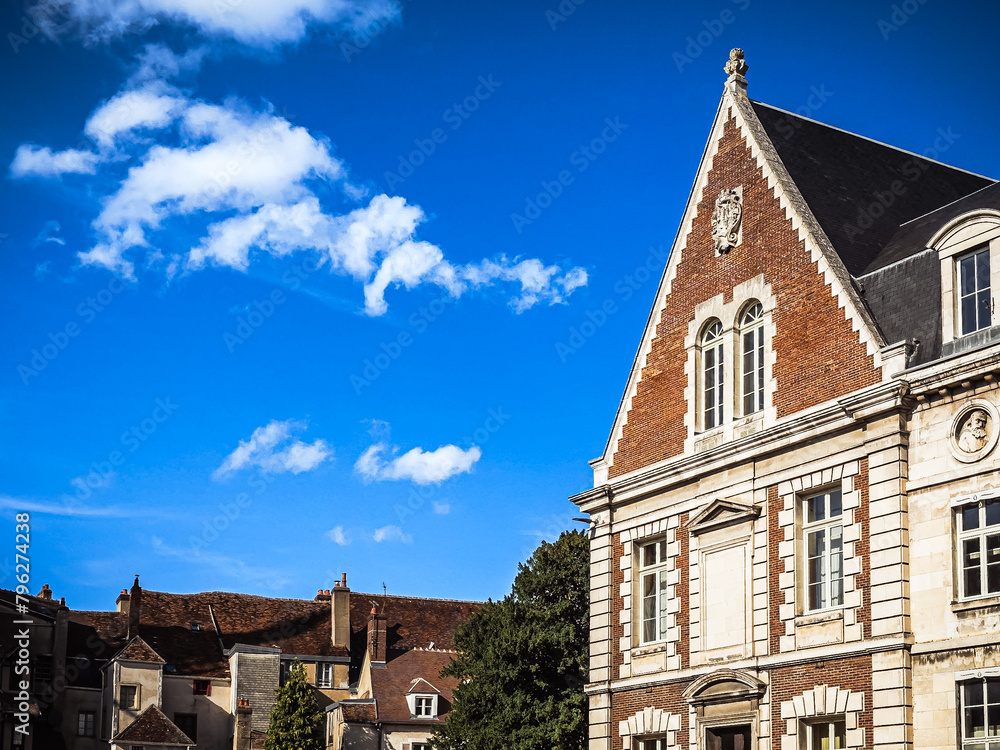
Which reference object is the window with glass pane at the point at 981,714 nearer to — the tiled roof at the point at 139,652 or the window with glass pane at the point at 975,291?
the window with glass pane at the point at 975,291

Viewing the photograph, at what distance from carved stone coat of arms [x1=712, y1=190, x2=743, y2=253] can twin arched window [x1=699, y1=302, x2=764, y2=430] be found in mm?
1594

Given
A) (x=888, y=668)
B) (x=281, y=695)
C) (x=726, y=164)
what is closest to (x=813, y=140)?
(x=726, y=164)

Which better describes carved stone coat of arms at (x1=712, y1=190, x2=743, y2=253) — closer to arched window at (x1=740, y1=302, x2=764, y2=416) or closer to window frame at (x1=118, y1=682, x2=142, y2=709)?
arched window at (x1=740, y1=302, x2=764, y2=416)

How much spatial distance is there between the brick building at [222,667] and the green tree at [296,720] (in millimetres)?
3625

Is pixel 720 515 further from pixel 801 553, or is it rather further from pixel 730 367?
pixel 730 367

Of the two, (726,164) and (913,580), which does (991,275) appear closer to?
(913,580)

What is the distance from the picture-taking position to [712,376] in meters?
26.5

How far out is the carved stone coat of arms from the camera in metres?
26.6

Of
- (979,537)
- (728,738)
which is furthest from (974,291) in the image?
(728,738)

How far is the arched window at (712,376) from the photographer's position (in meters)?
26.1

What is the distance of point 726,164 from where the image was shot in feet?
89.7

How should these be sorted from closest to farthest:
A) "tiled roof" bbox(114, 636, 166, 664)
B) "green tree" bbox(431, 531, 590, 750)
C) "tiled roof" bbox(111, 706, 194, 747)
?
"green tree" bbox(431, 531, 590, 750)
"tiled roof" bbox(111, 706, 194, 747)
"tiled roof" bbox(114, 636, 166, 664)

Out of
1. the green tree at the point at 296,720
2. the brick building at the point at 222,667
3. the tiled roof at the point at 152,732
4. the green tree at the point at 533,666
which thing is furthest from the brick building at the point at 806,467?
the tiled roof at the point at 152,732

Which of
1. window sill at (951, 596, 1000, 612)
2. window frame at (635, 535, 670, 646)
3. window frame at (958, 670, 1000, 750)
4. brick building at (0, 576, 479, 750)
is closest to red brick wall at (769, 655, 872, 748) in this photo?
window frame at (958, 670, 1000, 750)
